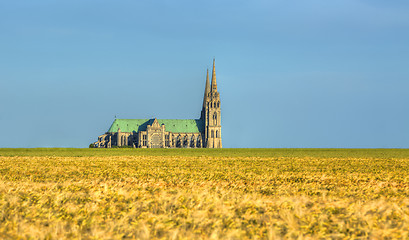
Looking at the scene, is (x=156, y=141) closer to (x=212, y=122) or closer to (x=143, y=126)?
(x=143, y=126)

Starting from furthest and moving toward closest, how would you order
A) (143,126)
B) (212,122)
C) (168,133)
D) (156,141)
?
1. (143,126)
2. (168,133)
3. (212,122)
4. (156,141)

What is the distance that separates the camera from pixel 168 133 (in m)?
194

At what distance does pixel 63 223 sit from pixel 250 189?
818cm

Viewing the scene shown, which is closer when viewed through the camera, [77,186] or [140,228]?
[140,228]

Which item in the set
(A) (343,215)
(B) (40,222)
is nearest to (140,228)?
(B) (40,222)

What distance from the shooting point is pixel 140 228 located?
28.8 feet

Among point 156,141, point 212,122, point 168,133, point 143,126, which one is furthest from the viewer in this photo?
point 143,126

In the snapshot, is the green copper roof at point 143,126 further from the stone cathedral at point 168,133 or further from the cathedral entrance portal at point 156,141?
the cathedral entrance portal at point 156,141

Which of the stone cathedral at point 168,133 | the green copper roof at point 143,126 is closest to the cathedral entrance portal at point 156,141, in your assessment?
the stone cathedral at point 168,133

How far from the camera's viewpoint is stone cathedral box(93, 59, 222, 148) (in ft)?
621

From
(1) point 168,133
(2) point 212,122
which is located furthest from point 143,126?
(2) point 212,122

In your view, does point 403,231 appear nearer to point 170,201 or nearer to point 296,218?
point 296,218

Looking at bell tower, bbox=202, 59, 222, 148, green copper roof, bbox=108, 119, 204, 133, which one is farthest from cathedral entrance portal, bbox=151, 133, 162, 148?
bell tower, bbox=202, 59, 222, 148

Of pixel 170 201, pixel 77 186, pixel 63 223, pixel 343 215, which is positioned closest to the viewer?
pixel 63 223
